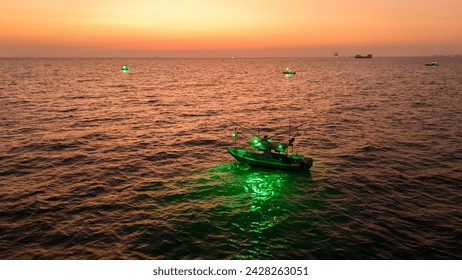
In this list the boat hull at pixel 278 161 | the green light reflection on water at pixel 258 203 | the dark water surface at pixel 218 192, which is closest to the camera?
the dark water surface at pixel 218 192

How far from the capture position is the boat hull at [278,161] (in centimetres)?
3138

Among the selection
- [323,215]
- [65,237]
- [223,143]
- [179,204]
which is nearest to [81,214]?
[65,237]

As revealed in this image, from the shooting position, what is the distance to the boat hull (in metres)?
31.4

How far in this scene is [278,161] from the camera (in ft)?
105

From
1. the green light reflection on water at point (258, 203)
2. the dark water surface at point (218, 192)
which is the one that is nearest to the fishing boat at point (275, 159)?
the green light reflection on water at point (258, 203)

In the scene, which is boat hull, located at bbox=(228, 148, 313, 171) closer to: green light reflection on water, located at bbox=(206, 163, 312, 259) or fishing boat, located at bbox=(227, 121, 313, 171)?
fishing boat, located at bbox=(227, 121, 313, 171)

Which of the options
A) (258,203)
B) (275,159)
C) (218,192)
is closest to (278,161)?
(275,159)

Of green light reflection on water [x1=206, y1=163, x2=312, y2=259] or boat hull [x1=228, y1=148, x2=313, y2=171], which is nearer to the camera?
green light reflection on water [x1=206, y1=163, x2=312, y2=259]

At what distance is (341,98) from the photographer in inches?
3216

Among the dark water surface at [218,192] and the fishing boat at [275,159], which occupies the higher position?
the fishing boat at [275,159]

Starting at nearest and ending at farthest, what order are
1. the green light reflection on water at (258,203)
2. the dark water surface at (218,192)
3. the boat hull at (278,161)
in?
1. the dark water surface at (218,192)
2. the green light reflection on water at (258,203)
3. the boat hull at (278,161)

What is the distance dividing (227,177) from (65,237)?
50.7 ft

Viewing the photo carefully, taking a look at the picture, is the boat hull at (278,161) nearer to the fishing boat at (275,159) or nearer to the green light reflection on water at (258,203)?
the fishing boat at (275,159)

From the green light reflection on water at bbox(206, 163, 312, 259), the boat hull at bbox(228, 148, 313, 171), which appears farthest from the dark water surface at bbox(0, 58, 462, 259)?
the boat hull at bbox(228, 148, 313, 171)
